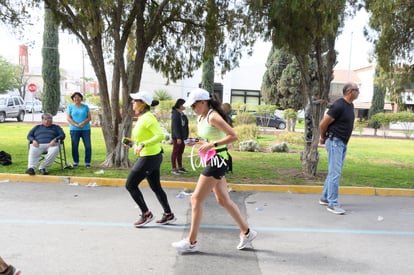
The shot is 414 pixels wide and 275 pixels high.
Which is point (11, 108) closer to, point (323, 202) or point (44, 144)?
point (44, 144)

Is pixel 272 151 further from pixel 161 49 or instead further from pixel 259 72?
pixel 259 72

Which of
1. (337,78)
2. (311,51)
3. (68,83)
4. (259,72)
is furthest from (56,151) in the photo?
(68,83)

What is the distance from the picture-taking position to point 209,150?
4.07m

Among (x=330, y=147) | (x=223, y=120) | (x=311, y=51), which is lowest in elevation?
(x=330, y=147)

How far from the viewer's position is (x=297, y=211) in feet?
20.1

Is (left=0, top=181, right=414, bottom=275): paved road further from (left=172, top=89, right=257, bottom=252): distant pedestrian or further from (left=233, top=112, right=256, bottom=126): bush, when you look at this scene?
(left=233, top=112, right=256, bottom=126): bush

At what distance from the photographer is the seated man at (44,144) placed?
7758 millimetres

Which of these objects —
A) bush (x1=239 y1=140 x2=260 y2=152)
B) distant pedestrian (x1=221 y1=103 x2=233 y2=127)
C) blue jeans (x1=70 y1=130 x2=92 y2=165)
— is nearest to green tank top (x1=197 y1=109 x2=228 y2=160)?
distant pedestrian (x1=221 y1=103 x2=233 y2=127)

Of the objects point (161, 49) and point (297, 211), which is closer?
point (297, 211)

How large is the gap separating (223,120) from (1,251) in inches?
109

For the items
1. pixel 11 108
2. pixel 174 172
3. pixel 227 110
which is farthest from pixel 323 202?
pixel 11 108

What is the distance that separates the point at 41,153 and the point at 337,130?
5.79m

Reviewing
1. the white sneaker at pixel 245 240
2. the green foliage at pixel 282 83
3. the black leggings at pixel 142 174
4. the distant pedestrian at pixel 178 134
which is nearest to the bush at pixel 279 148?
the distant pedestrian at pixel 178 134

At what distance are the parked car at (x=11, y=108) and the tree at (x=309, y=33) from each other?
2203cm
